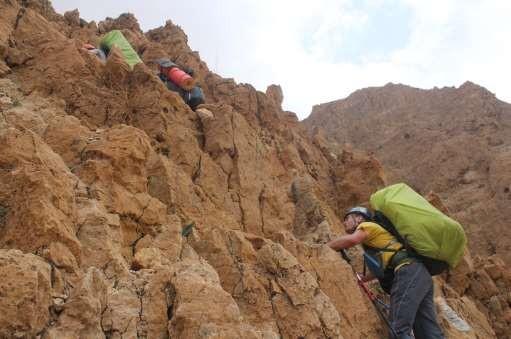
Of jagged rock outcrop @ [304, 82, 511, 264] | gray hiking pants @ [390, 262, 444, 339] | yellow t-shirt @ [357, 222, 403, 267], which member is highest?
jagged rock outcrop @ [304, 82, 511, 264]

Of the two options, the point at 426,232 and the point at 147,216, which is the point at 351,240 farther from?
the point at 147,216

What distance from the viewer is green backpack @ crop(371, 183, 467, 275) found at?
749 centimetres

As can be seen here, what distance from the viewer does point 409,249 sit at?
766cm

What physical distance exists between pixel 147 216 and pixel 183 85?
8.80 metres

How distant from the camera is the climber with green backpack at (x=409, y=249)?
7.47 metres

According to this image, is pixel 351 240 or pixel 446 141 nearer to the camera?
pixel 351 240

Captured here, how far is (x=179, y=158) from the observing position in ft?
41.2

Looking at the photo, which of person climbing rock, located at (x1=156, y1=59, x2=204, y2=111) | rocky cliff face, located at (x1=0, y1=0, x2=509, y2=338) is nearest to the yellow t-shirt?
rocky cliff face, located at (x1=0, y1=0, x2=509, y2=338)

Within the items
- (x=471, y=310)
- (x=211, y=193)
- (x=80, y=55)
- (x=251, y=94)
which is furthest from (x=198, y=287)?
(x=251, y=94)

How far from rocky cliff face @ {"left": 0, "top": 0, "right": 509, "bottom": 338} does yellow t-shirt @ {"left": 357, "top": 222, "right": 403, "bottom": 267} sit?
1304 mm

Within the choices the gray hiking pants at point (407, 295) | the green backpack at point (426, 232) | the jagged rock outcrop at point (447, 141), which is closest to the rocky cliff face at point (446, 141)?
the jagged rock outcrop at point (447, 141)

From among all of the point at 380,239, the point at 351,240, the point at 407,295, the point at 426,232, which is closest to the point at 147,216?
the point at 351,240

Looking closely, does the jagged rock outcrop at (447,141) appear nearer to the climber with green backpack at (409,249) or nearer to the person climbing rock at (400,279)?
the person climbing rock at (400,279)

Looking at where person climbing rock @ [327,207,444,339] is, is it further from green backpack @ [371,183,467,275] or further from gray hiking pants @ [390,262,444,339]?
green backpack @ [371,183,467,275]
